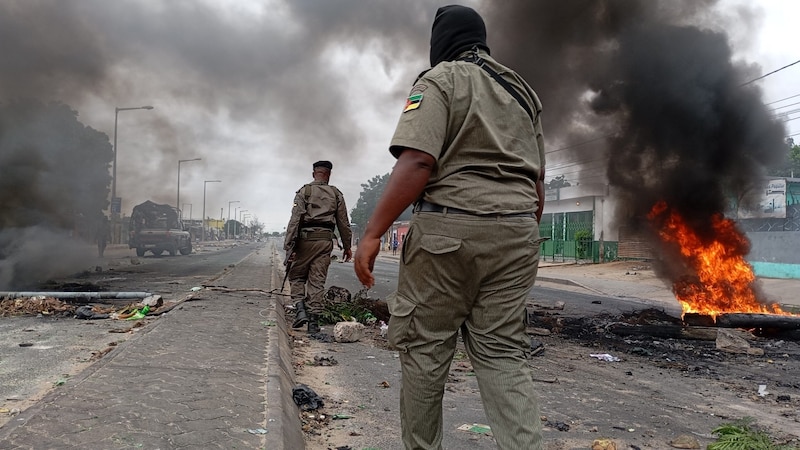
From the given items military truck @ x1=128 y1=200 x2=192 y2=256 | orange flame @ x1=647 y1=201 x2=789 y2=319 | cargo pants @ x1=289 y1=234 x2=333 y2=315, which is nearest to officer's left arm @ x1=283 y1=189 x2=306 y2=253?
cargo pants @ x1=289 y1=234 x2=333 y2=315

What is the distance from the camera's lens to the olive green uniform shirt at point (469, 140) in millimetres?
1637

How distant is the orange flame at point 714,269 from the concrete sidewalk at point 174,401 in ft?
21.1

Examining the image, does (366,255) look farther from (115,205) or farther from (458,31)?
(115,205)

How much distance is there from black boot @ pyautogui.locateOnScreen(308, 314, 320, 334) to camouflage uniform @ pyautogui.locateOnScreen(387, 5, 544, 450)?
396cm

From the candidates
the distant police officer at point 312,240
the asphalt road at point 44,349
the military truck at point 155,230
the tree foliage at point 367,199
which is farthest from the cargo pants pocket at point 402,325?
the tree foliage at point 367,199

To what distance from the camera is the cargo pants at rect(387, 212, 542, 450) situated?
5.27ft

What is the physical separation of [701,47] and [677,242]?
4.22 m

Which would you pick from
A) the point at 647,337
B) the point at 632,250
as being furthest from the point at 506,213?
the point at 632,250

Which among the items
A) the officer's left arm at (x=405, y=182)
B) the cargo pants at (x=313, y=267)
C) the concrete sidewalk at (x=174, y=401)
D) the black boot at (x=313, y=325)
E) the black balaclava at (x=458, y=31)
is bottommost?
the black boot at (x=313, y=325)

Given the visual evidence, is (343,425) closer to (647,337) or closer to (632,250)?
(647,337)

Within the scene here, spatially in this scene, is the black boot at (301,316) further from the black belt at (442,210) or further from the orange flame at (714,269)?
the orange flame at (714,269)

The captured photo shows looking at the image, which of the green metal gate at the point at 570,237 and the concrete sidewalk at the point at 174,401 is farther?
the green metal gate at the point at 570,237

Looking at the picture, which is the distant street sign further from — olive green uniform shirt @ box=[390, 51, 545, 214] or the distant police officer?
olive green uniform shirt @ box=[390, 51, 545, 214]

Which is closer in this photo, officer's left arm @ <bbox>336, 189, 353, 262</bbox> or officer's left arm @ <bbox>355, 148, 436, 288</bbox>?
officer's left arm @ <bbox>355, 148, 436, 288</bbox>
